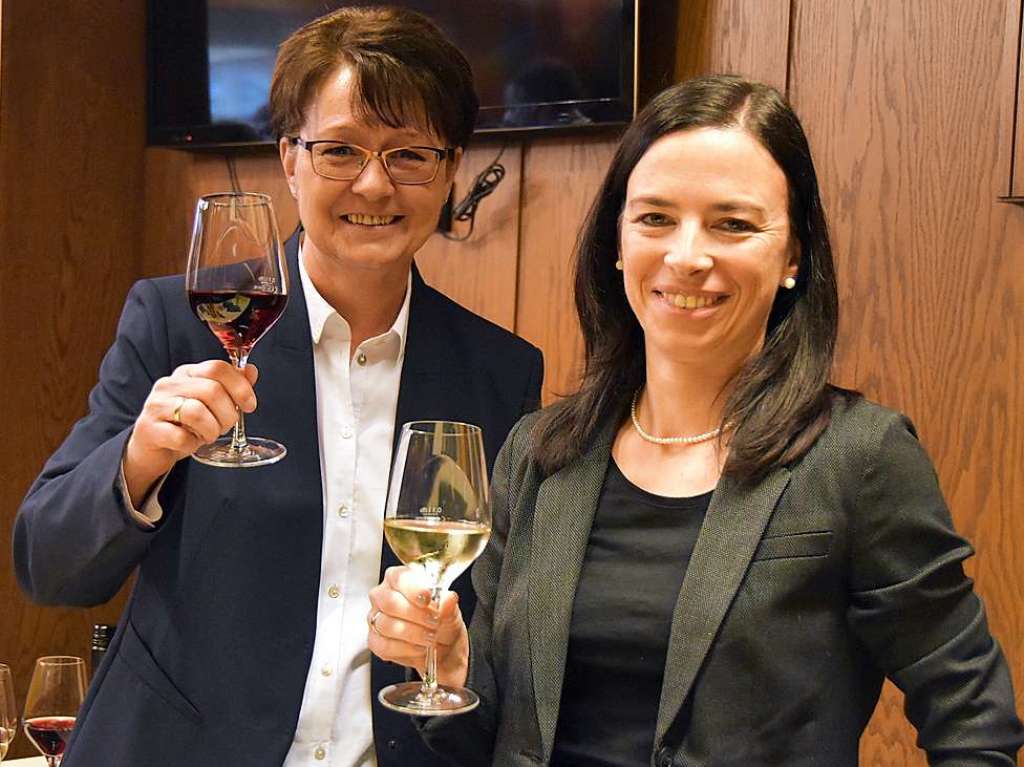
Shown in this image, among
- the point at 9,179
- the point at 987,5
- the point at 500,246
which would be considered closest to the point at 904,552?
the point at 987,5

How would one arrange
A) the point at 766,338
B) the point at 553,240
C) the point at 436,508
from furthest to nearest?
1. the point at 553,240
2. the point at 766,338
3. the point at 436,508

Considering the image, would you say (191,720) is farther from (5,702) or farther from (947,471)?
(947,471)

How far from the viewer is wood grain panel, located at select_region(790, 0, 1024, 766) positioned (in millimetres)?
2723

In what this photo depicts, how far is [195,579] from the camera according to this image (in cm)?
192

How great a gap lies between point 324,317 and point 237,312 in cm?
37

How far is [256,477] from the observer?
1959mm

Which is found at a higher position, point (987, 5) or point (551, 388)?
point (987, 5)

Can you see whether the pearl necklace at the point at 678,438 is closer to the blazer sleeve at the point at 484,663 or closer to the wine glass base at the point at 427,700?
the blazer sleeve at the point at 484,663

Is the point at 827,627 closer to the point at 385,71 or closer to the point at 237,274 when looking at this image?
the point at 237,274

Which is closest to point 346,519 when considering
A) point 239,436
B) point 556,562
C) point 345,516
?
point 345,516

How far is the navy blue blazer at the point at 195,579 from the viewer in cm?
188

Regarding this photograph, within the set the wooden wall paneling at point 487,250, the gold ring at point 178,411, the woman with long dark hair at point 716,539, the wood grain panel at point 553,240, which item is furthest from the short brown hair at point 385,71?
the wooden wall paneling at point 487,250

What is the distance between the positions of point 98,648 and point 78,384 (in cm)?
146

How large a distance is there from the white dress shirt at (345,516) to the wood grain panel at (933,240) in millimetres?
1219
